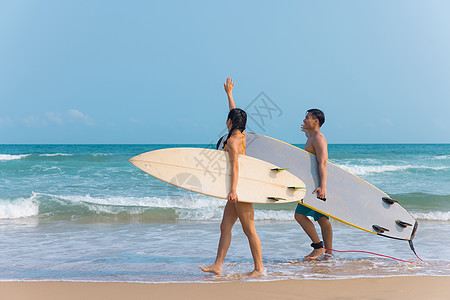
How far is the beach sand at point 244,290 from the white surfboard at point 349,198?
0.83 meters

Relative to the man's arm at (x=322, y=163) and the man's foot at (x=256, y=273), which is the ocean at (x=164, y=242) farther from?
the man's arm at (x=322, y=163)

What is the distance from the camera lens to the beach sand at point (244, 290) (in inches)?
122

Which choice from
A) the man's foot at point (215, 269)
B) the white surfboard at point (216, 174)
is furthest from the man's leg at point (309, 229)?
the man's foot at point (215, 269)

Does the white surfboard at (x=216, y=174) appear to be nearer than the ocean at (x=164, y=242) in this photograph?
Yes

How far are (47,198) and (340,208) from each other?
22.2 ft

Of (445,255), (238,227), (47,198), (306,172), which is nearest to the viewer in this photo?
(306,172)

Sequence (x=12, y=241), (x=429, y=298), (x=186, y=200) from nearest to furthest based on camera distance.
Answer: (x=429, y=298)
(x=12, y=241)
(x=186, y=200)

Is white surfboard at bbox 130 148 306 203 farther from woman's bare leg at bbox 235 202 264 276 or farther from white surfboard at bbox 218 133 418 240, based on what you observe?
white surfboard at bbox 218 133 418 240

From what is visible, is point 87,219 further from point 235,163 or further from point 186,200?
point 235,163

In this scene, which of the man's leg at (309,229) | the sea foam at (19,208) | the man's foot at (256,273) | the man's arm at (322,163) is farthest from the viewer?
the sea foam at (19,208)

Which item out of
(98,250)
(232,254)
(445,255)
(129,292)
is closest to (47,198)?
(98,250)

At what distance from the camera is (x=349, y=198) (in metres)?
4.32

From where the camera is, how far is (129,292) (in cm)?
318

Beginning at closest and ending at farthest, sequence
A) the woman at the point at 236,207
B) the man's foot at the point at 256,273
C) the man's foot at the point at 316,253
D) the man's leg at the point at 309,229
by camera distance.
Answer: the woman at the point at 236,207
the man's foot at the point at 256,273
the man's leg at the point at 309,229
the man's foot at the point at 316,253
